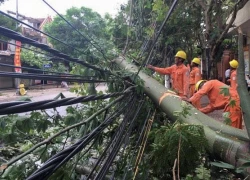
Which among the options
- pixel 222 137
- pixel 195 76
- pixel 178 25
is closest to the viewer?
pixel 222 137

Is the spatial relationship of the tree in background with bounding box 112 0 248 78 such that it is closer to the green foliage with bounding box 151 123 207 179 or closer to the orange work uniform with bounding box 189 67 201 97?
the orange work uniform with bounding box 189 67 201 97

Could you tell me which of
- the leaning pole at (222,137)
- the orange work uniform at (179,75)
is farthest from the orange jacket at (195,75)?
the leaning pole at (222,137)

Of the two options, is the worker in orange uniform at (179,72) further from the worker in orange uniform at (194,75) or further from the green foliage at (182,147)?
the green foliage at (182,147)

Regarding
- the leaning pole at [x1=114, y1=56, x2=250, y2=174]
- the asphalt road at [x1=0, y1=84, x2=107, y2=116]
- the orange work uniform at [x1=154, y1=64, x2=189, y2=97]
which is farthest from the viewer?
the orange work uniform at [x1=154, y1=64, x2=189, y2=97]

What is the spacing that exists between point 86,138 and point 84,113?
94cm

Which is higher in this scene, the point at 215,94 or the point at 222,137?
the point at 215,94

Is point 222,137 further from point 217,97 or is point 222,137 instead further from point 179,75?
→ point 179,75

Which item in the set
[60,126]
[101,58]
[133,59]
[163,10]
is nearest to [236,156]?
[60,126]

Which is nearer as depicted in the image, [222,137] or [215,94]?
[222,137]

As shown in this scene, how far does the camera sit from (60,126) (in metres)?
2.17

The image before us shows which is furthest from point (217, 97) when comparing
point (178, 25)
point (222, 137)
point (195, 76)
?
point (178, 25)

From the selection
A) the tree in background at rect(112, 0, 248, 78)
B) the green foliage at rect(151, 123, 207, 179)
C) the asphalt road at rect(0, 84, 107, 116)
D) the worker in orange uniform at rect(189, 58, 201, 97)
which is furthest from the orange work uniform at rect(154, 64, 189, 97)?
the green foliage at rect(151, 123, 207, 179)

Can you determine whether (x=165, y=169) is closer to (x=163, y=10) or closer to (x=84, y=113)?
(x=84, y=113)

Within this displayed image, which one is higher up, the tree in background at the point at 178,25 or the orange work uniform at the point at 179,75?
the tree in background at the point at 178,25
